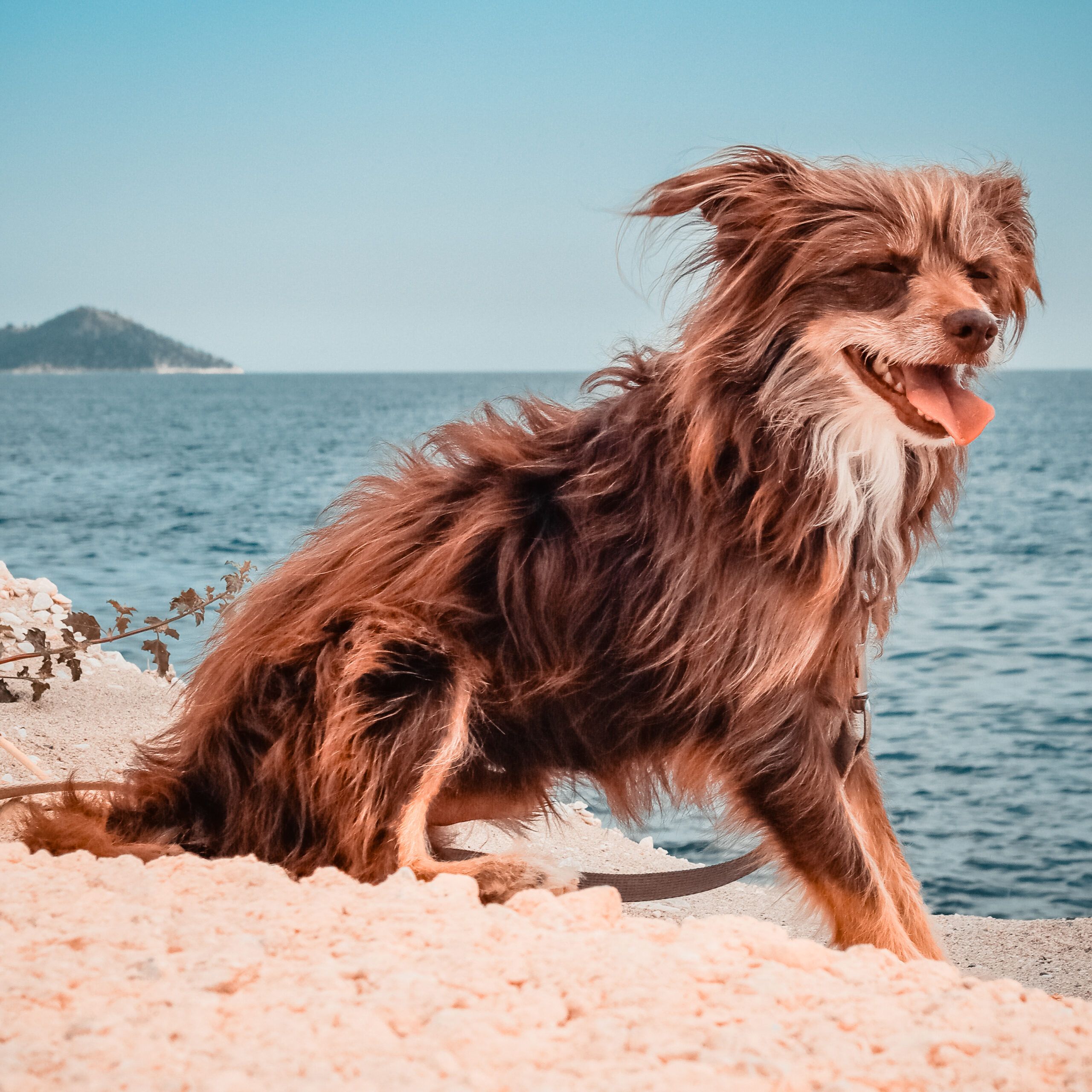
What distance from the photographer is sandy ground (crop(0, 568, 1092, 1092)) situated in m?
1.86

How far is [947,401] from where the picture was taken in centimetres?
312

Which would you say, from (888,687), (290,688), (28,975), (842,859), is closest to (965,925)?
(842,859)

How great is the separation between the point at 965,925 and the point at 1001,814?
9.46 ft

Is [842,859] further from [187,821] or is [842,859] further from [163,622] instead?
[163,622]

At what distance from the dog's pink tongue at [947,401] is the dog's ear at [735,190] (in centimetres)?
63

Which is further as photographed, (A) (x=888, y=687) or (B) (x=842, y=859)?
(A) (x=888, y=687)

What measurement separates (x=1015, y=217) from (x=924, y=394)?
85 centimetres

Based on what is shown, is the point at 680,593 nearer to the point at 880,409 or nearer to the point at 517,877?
the point at 880,409

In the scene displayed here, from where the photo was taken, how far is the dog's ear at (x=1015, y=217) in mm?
3439

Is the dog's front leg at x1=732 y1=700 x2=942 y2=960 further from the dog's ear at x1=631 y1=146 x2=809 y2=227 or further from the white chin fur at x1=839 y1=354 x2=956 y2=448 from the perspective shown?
the dog's ear at x1=631 y1=146 x2=809 y2=227

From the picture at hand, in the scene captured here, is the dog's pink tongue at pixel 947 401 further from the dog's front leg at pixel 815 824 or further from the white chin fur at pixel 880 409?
the dog's front leg at pixel 815 824

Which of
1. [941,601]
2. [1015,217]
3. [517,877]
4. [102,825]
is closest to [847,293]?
[1015,217]

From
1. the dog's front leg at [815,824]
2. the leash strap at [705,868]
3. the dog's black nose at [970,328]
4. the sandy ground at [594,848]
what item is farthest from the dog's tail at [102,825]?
the dog's black nose at [970,328]

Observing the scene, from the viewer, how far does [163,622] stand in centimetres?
456
